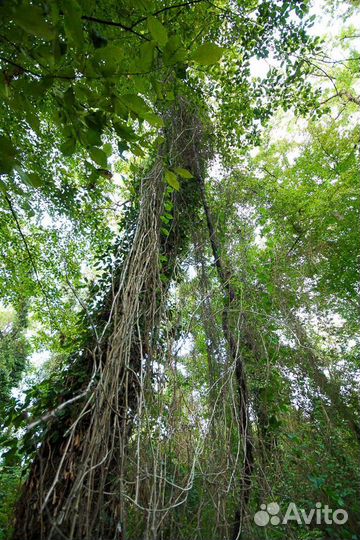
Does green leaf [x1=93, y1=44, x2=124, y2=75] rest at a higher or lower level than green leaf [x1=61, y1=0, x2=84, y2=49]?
higher

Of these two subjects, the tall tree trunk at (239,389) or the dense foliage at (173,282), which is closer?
the dense foliage at (173,282)

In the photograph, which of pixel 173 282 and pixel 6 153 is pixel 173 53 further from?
pixel 173 282

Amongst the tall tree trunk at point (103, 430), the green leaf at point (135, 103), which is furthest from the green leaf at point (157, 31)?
the tall tree trunk at point (103, 430)

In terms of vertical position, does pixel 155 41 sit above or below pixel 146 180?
below

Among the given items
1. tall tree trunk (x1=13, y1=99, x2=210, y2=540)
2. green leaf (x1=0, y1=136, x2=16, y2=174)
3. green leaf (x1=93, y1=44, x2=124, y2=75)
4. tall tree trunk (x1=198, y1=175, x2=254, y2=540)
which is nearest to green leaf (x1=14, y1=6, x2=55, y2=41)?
green leaf (x1=93, y1=44, x2=124, y2=75)

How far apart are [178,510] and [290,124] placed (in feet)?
26.2

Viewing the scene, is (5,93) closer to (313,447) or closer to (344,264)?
(313,447)

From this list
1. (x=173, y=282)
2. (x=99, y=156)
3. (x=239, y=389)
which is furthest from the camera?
(x=173, y=282)

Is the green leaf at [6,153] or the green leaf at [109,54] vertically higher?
the green leaf at [109,54]

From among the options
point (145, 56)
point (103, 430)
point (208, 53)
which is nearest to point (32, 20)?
point (145, 56)

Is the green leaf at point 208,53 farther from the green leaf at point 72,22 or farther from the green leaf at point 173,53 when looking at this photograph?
the green leaf at point 72,22

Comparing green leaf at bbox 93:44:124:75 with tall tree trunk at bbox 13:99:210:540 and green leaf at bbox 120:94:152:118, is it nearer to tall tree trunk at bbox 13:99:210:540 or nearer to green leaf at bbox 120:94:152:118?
green leaf at bbox 120:94:152:118

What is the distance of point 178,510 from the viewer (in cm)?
135

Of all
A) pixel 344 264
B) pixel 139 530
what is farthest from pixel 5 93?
pixel 344 264
